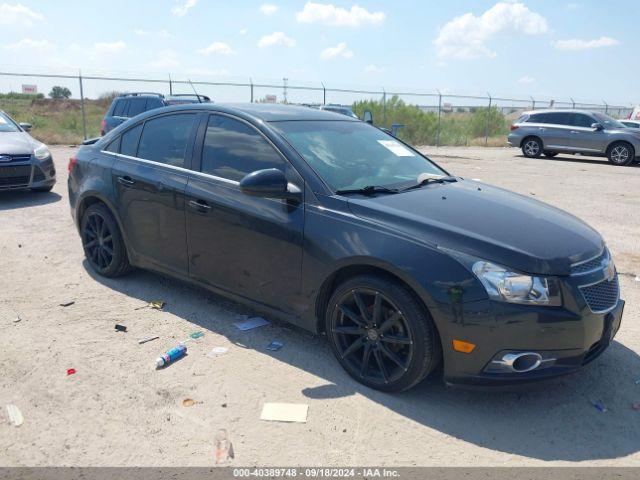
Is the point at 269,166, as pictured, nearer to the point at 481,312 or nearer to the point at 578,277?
the point at 481,312

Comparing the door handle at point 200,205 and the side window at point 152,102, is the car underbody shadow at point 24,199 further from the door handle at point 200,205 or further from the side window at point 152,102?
the door handle at point 200,205

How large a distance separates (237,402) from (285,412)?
0.31 m

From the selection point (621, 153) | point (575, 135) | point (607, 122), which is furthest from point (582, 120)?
point (621, 153)

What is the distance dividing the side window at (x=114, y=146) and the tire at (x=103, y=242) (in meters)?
0.53

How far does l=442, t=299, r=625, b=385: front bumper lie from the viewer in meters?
2.93

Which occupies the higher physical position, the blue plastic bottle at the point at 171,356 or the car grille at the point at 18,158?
the car grille at the point at 18,158

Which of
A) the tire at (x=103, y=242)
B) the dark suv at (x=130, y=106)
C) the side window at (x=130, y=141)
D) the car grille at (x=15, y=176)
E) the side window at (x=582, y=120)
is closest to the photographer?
the side window at (x=130, y=141)

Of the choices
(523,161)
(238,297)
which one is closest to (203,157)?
(238,297)

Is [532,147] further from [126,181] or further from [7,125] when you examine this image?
[126,181]

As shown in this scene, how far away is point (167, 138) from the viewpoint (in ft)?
15.3

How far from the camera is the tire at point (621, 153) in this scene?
17.2 m

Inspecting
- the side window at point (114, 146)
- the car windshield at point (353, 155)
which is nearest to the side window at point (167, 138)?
the side window at point (114, 146)

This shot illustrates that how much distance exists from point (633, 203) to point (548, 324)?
28.1 feet

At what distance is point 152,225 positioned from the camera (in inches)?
182
